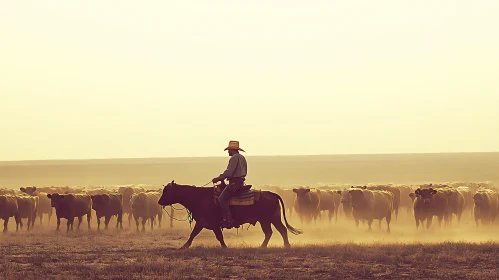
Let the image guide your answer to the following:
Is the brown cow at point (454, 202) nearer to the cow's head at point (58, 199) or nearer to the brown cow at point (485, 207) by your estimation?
the brown cow at point (485, 207)

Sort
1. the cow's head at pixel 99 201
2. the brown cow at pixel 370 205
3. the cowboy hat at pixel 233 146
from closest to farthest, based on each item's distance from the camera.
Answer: the cowboy hat at pixel 233 146 → the brown cow at pixel 370 205 → the cow's head at pixel 99 201

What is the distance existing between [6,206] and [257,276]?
14.9m

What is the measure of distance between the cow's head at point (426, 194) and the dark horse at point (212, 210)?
→ 8.87 m

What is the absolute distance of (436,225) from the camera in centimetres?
2731

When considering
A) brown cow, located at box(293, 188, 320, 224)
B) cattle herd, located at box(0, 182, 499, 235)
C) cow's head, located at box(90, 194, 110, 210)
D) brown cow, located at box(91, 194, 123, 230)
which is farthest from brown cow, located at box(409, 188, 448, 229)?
cow's head, located at box(90, 194, 110, 210)

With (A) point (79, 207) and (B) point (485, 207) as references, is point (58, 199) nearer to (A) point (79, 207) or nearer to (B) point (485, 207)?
(A) point (79, 207)

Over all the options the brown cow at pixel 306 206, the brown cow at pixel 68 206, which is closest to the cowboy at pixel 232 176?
the brown cow at pixel 68 206

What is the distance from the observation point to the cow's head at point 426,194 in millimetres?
24319

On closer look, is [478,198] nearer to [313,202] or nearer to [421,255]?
[313,202]

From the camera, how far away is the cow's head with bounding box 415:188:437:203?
79.8 ft

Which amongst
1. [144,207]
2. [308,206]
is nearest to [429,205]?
[308,206]

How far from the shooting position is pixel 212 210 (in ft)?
55.8

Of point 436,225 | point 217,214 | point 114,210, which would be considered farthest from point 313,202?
point 217,214

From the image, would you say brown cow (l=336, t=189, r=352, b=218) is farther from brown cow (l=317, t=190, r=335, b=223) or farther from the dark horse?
the dark horse
